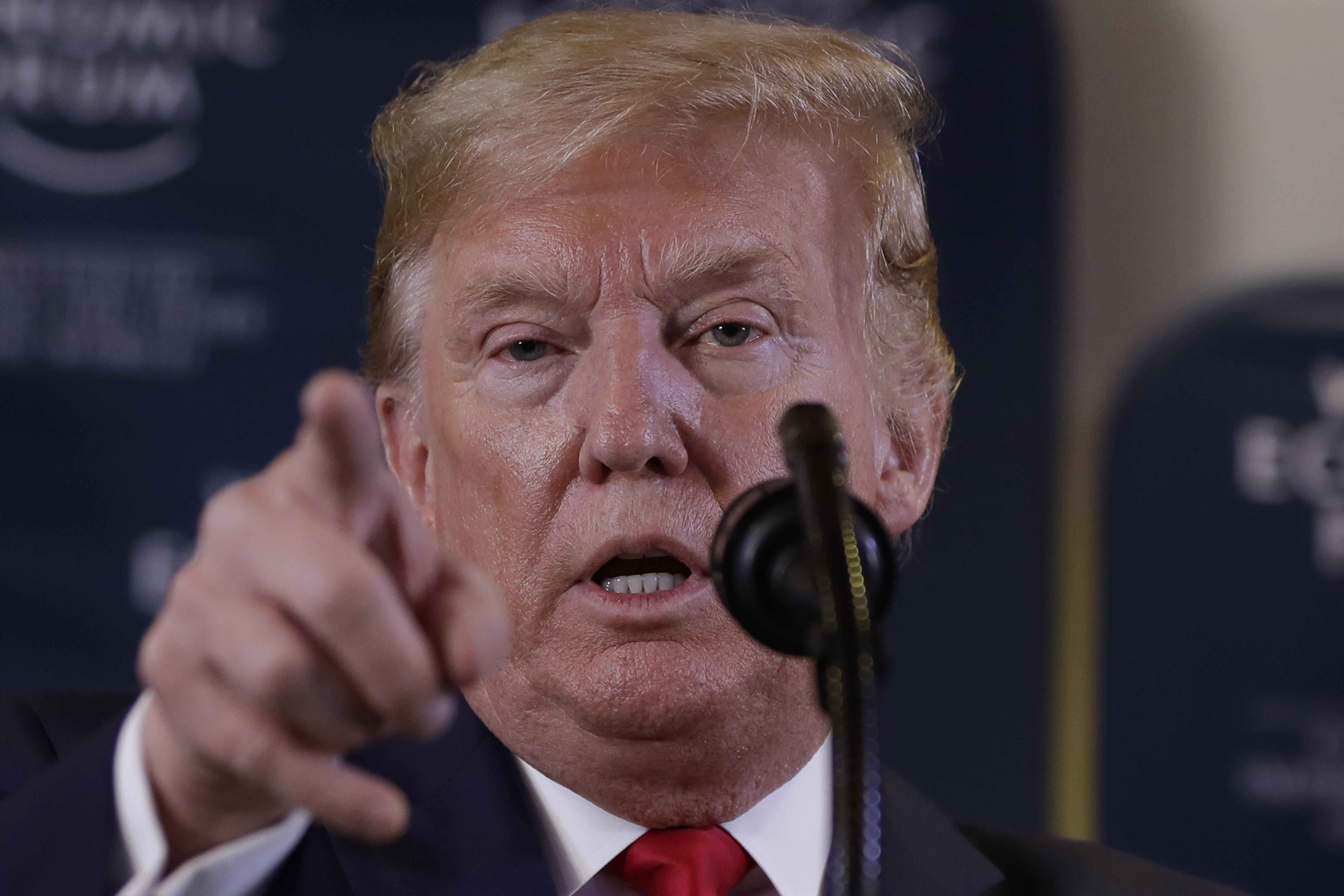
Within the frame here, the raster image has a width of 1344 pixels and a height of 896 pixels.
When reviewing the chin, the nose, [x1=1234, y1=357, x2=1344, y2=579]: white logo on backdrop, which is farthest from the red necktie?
[x1=1234, y1=357, x2=1344, y2=579]: white logo on backdrop

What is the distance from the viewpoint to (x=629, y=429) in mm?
1597

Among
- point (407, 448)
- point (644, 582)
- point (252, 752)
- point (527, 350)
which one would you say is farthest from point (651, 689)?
point (252, 752)

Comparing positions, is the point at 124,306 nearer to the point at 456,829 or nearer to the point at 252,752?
the point at 456,829

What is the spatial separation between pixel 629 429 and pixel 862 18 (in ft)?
5.49

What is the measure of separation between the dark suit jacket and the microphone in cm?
52

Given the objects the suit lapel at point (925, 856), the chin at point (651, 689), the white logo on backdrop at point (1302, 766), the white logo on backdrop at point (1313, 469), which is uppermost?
the chin at point (651, 689)

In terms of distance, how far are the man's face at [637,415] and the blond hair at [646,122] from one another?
46mm

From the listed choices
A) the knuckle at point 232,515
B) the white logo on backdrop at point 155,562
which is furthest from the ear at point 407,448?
the white logo on backdrop at point 155,562

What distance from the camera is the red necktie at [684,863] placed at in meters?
1.63

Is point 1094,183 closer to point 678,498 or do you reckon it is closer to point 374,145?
point 374,145

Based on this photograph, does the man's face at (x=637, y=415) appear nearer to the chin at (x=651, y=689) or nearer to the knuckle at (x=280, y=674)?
the chin at (x=651, y=689)

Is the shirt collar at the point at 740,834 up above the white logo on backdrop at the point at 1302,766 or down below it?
above

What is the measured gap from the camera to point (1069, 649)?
10.6 ft

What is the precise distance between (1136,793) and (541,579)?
173 centimetres
